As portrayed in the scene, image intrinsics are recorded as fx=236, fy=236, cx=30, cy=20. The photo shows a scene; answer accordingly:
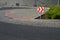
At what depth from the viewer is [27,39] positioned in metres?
12.1

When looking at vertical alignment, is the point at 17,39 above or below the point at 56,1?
above

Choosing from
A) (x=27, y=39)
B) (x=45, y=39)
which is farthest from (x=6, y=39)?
(x=45, y=39)

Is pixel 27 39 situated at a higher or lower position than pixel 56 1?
higher

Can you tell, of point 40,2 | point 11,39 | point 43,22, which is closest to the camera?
point 11,39


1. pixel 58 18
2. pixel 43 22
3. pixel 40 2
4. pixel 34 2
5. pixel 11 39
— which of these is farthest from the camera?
pixel 34 2

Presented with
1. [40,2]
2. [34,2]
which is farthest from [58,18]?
[34,2]

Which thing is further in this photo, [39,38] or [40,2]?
[40,2]

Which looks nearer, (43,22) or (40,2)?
(43,22)

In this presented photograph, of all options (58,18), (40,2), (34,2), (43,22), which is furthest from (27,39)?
(34,2)

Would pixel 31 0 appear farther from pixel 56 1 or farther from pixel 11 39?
pixel 11 39

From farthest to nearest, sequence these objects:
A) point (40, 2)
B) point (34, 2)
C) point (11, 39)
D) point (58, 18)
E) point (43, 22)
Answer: point (34, 2) < point (40, 2) < point (58, 18) < point (43, 22) < point (11, 39)

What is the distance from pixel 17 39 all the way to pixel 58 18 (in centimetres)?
1319

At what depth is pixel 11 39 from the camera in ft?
39.2

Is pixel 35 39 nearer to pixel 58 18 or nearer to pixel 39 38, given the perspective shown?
pixel 39 38
